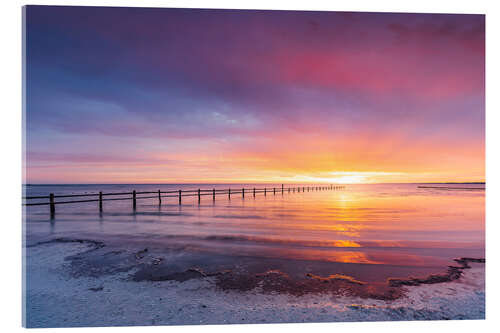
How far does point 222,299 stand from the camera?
301 centimetres

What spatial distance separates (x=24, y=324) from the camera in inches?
114

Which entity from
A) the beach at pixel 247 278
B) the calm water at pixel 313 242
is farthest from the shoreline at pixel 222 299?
the calm water at pixel 313 242

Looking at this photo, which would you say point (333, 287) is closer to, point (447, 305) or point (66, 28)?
point (447, 305)

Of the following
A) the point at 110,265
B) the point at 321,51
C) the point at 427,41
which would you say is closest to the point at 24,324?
the point at 110,265

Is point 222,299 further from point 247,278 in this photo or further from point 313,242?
point 313,242

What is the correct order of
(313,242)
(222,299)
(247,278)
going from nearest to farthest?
(222,299) → (247,278) → (313,242)

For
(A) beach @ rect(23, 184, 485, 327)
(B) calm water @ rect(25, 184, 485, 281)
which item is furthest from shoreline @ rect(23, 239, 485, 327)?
(B) calm water @ rect(25, 184, 485, 281)

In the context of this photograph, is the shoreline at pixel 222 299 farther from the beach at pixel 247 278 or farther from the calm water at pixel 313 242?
the calm water at pixel 313 242

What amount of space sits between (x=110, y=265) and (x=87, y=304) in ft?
4.26

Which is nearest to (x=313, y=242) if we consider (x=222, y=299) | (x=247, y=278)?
(x=247, y=278)

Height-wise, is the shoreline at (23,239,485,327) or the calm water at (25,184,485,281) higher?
the shoreline at (23,239,485,327)

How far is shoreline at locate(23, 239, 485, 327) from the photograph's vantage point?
2.74 meters

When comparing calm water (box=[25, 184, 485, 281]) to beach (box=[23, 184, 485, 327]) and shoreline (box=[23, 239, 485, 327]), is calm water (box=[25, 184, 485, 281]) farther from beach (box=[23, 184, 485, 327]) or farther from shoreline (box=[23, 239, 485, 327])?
shoreline (box=[23, 239, 485, 327])

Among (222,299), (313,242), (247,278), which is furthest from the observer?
(313,242)
